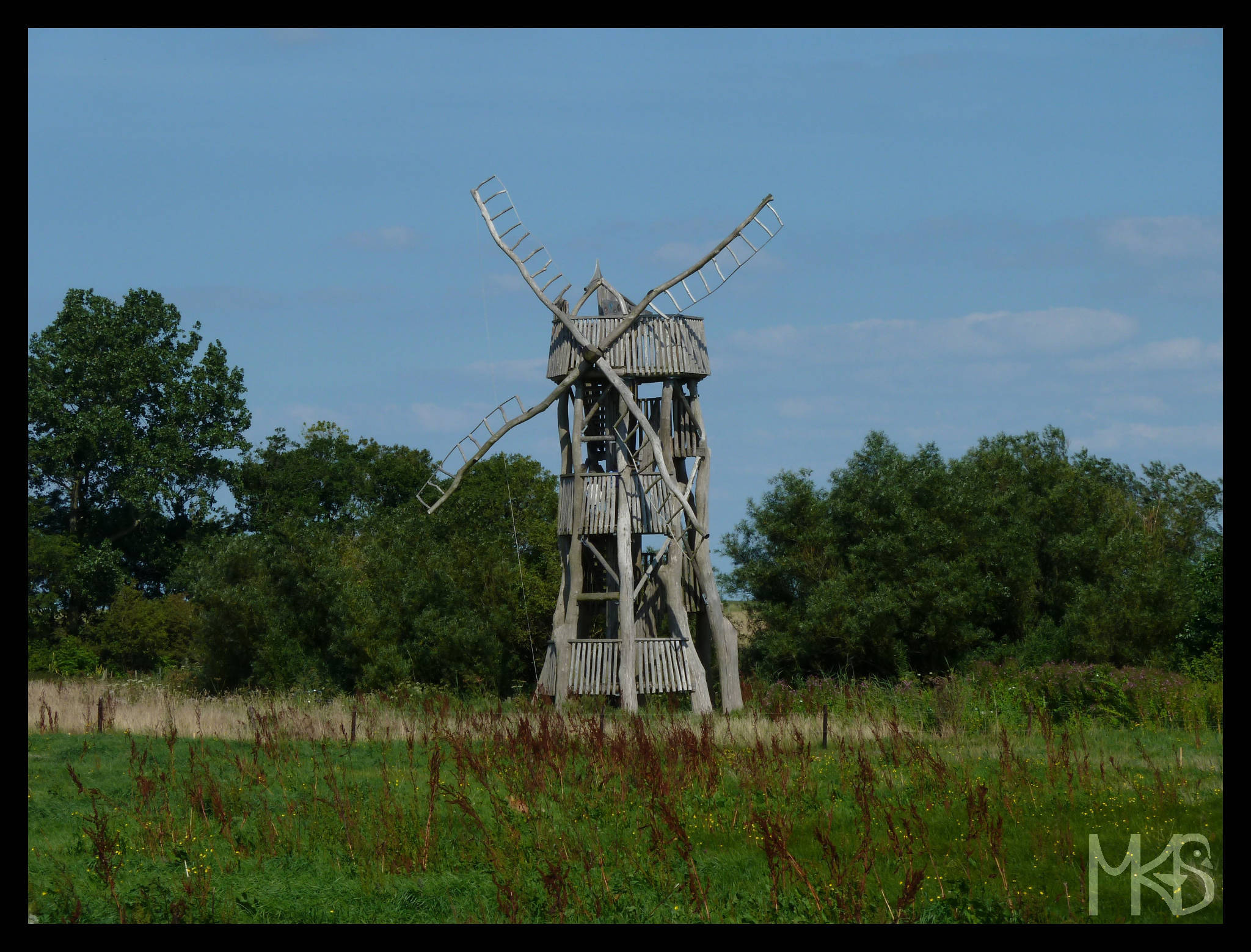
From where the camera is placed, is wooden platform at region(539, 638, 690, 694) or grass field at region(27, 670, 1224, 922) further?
wooden platform at region(539, 638, 690, 694)

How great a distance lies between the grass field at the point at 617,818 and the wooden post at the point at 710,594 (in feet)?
13.9

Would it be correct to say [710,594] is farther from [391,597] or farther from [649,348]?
[391,597]

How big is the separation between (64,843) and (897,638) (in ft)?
58.8

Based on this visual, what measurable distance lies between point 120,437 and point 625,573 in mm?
20285

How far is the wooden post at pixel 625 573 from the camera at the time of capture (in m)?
21.3

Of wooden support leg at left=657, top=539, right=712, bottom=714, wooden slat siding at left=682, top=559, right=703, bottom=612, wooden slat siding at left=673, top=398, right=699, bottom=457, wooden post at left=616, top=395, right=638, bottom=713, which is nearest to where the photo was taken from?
wooden post at left=616, top=395, right=638, bottom=713

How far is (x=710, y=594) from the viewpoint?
22.8 meters

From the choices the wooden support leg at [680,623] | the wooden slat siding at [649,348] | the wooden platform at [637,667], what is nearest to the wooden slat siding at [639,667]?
the wooden platform at [637,667]

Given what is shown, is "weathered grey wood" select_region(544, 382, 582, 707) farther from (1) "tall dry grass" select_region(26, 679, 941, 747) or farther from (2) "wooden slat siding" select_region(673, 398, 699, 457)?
(2) "wooden slat siding" select_region(673, 398, 699, 457)

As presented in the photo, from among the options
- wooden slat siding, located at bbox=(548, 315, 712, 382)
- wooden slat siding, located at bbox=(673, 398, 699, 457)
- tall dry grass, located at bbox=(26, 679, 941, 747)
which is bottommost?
tall dry grass, located at bbox=(26, 679, 941, 747)

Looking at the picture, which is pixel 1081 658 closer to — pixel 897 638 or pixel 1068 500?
pixel 897 638

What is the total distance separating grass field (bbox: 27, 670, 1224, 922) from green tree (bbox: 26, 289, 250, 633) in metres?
19.4

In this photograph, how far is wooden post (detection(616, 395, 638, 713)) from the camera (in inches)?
840

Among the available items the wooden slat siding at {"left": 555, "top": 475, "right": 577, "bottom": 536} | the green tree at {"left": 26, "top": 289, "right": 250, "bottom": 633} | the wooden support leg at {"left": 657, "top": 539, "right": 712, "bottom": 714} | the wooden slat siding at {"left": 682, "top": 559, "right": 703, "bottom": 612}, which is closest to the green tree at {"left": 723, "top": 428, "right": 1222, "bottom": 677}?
the wooden slat siding at {"left": 682, "top": 559, "right": 703, "bottom": 612}
